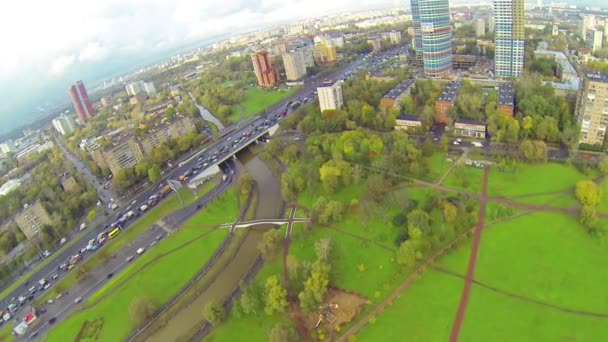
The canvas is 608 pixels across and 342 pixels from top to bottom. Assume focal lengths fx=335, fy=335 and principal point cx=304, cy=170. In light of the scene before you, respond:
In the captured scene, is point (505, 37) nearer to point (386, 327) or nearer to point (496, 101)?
point (496, 101)

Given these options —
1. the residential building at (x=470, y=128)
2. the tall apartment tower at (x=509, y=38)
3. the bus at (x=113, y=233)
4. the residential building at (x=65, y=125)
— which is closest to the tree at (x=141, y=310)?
the bus at (x=113, y=233)

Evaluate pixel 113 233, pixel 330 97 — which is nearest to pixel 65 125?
pixel 113 233

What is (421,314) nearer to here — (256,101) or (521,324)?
(521,324)

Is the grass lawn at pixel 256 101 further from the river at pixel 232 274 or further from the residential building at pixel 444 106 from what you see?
the residential building at pixel 444 106

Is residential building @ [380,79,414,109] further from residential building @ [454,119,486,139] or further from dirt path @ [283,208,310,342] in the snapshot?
dirt path @ [283,208,310,342]

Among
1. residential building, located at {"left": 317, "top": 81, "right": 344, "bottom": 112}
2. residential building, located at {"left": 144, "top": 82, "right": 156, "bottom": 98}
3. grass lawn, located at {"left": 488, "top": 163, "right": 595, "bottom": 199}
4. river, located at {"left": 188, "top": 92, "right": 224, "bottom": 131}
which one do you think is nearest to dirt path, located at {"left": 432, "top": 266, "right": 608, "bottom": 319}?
grass lawn, located at {"left": 488, "top": 163, "right": 595, "bottom": 199}

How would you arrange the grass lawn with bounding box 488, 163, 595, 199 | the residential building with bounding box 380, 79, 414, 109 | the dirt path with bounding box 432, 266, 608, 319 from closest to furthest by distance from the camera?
the dirt path with bounding box 432, 266, 608, 319 < the grass lawn with bounding box 488, 163, 595, 199 < the residential building with bounding box 380, 79, 414, 109

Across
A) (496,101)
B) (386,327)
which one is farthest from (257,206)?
(496,101)
